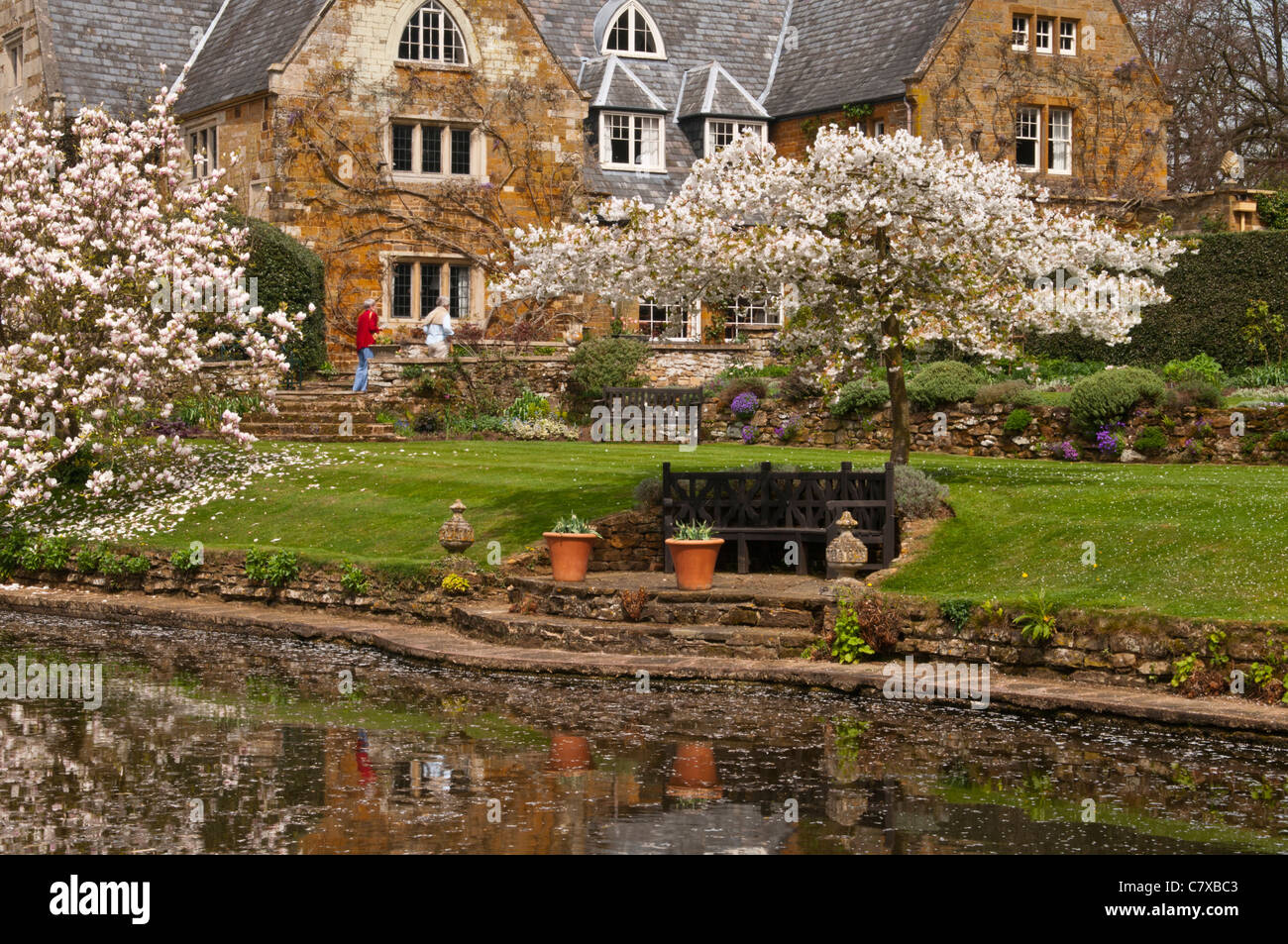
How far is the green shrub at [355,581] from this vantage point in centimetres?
2130

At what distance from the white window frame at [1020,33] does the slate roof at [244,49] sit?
1860cm

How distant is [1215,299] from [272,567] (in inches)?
925

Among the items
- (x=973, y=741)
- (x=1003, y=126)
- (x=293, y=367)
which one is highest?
(x=1003, y=126)

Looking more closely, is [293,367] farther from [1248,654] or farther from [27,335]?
[1248,654]

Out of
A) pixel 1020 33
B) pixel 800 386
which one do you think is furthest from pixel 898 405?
pixel 1020 33

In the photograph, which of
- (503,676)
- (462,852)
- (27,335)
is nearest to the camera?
(462,852)

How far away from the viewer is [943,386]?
3125cm

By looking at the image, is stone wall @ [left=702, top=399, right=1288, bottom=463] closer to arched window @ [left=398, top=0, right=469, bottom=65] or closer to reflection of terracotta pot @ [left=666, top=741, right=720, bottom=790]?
arched window @ [left=398, top=0, right=469, bottom=65]

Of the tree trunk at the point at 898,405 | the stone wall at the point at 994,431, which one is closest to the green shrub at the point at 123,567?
the tree trunk at the point at 898,405

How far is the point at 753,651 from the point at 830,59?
32721 millimetres

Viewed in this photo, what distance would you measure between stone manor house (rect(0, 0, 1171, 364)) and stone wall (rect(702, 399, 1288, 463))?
8190 millimetres

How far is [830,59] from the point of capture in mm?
47031

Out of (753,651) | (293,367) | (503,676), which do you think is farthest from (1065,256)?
(293,367)

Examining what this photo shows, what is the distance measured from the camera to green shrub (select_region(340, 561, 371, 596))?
69.9 feet
